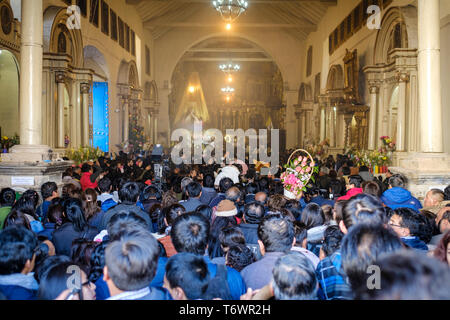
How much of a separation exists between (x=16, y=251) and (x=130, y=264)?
2.58ft

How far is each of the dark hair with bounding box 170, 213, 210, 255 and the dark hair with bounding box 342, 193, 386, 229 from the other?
0.95 meters

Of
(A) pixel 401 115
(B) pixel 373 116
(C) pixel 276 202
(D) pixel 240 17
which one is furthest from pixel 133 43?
(C) pixel 276 202

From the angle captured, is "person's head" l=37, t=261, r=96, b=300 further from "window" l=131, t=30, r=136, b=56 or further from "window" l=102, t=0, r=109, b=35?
"window" l=131, t=30, r=136, b=56

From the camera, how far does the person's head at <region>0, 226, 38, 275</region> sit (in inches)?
90.0

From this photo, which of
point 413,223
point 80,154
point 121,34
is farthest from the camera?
point 121,34

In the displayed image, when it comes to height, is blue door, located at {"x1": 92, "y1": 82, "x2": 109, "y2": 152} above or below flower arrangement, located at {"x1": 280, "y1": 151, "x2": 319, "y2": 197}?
above

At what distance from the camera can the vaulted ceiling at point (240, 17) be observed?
22359 millimetres

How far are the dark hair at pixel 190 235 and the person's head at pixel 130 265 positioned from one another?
72 cm

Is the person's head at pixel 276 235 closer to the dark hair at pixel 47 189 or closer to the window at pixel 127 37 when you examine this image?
the dark hair at pixel 47 189

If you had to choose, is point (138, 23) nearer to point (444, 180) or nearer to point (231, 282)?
point (444, 180)

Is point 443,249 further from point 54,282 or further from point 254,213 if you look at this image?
point 54,282

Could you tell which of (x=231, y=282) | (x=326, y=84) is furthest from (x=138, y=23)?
(x=231, y=282)

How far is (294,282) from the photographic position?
1.89 m

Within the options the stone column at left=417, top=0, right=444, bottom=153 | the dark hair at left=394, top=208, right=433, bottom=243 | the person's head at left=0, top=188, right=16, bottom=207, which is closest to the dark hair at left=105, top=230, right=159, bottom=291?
the dark hair at left=394, top=208, right=433, bottom=243
